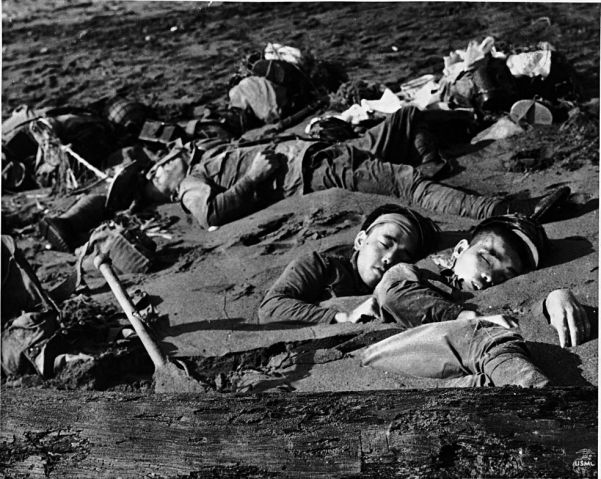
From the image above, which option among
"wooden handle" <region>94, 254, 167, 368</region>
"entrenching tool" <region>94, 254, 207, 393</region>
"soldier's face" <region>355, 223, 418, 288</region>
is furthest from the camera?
"soldier's face" <region>355, 223, 418, 288</region>

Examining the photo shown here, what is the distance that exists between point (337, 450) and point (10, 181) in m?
6.52

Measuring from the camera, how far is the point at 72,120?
332 inches

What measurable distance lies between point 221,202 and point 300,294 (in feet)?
5.20

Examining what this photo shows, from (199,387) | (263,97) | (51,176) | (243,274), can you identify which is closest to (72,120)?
(51,176)

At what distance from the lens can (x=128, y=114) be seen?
890 centimetres

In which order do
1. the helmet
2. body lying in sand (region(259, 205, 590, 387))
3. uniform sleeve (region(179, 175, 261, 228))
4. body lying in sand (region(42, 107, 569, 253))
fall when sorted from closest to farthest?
body lying in sand (region(259, 205, 590, 387)), body lying in sand (region(42, 107, 569, 253)), uniform sleeve (region(179, 175, 261, 228)), the helmet

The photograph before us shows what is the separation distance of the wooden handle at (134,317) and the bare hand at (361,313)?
1057 millimetres

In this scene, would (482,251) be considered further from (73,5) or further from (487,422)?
(73,5)

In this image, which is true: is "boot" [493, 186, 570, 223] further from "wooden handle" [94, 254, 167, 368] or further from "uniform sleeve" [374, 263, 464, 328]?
"wooden handle" [94, 254, 167, 368]

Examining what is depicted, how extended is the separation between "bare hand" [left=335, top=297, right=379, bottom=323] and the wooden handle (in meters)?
1.06

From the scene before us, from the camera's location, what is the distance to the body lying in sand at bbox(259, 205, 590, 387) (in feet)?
13.7

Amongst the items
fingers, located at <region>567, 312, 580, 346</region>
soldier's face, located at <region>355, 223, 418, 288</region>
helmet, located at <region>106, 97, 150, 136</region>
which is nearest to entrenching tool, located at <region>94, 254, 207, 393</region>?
soldier's face, located at <region>355, 223, 418, 288</region>

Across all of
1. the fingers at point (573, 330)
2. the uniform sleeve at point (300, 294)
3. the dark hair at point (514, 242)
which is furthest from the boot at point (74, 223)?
the fingers at point (573, 330)

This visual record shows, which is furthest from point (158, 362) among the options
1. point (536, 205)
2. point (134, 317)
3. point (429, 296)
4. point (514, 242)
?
point (536, 205)
